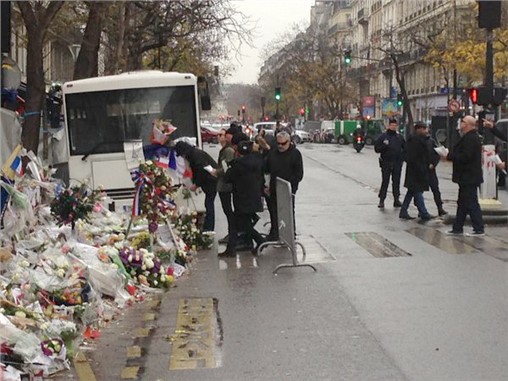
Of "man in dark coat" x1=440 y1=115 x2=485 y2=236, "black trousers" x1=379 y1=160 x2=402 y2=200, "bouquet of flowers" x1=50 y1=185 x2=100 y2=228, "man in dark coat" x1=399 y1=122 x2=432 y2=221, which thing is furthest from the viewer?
"black trousers" x1=379 y1=160 x2=402 y2=200

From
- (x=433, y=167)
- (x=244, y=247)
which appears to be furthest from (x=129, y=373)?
(x=433, y=167)

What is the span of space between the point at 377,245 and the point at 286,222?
7.64ft

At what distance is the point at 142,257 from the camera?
1077 cm

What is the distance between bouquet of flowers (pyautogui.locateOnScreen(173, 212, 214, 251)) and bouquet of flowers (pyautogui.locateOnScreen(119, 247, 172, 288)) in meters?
2.72

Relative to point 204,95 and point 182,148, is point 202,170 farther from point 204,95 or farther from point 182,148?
point 204,95

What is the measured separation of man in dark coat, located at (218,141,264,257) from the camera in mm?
12969

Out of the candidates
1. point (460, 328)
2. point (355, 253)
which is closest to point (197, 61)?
point (355, 253)

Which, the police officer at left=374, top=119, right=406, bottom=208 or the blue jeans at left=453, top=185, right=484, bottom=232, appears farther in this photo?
the police officer at left=374, top=119, right=406, bottom=208

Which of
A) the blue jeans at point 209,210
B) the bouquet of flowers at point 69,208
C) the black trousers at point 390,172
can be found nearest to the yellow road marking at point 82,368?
the bouquet of flowers at point 69,208

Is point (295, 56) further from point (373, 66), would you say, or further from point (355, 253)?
point (355, 253)

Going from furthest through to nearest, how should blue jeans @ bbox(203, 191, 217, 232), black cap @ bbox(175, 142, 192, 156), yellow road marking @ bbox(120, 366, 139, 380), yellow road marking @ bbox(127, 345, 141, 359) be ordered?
blue jeans @ bbox(203, 191, 217, 232)
black cap @ bbox(175, 142, 192, 156)
yellow road marking @ bbox(127, 345, 141, 359)
yellow road marking @ bbox(120, 366, 139, 380)

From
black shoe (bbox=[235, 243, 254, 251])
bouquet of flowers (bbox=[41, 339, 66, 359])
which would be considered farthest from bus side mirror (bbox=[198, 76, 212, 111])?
bouquet of flowers (bbox=[41, 339, 66, 359])

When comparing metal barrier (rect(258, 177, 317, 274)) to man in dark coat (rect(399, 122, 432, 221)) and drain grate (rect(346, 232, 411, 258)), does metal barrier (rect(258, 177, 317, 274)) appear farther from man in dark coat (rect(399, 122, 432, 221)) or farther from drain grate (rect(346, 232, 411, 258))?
man in dark coat (rect(399, 122, 432, 221))

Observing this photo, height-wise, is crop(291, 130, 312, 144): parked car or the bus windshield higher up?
the bus windshield
